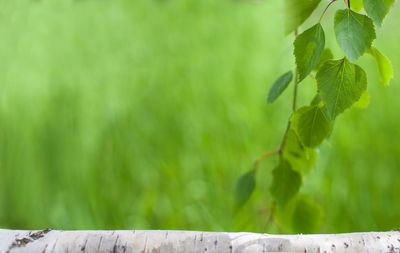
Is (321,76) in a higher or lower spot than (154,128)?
higher

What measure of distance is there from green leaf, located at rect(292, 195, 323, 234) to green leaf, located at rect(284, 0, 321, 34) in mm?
351

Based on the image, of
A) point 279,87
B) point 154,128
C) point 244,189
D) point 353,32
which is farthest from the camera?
point 154,128

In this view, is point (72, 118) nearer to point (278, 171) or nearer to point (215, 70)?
point (215, 70)

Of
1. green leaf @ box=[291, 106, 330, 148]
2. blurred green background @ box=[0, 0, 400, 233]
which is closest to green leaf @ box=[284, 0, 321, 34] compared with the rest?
green leaf @ box=[291, 106, 330, 148]

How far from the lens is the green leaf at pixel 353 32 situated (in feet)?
1.53

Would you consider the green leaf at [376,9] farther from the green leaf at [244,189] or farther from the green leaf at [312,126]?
the green leaf at [244,189]

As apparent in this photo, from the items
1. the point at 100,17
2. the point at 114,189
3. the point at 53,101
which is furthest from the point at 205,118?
the point at 100,17

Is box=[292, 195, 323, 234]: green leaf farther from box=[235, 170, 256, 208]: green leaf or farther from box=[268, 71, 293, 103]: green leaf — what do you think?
box=[268, 71, 293, 103]: green leaf

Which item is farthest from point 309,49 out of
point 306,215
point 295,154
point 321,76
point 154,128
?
point 154,128

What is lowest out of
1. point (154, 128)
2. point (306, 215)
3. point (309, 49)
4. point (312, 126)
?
point (154, 128)

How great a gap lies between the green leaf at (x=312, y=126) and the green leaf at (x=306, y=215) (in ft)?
0.80

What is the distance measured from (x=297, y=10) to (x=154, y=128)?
118 cm

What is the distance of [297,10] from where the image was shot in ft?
1.82

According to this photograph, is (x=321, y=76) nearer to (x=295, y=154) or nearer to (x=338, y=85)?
(x=338, y=85)
